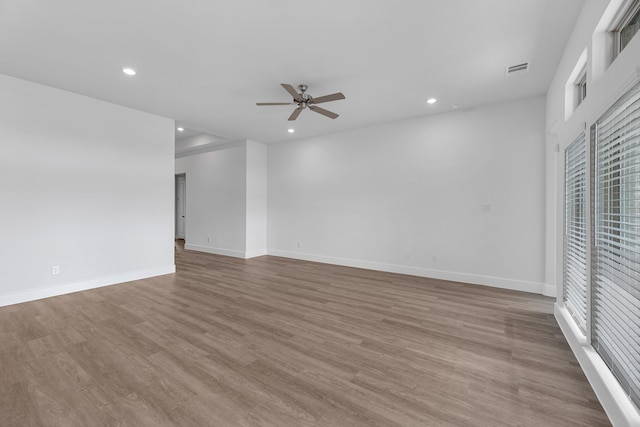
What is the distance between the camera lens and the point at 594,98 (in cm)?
192

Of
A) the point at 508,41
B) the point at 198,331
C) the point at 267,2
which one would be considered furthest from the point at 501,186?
the point at 198,331

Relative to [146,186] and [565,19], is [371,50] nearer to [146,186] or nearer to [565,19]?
[565,19]

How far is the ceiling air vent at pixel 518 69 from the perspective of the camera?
3.16 m

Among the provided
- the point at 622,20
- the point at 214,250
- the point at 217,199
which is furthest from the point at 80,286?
the point at 622,20

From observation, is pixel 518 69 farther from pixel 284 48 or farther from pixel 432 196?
pixel 284 48

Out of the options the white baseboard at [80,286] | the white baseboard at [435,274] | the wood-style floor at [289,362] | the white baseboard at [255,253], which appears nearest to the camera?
the wood-style floor at [289,362]

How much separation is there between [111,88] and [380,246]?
5085mm

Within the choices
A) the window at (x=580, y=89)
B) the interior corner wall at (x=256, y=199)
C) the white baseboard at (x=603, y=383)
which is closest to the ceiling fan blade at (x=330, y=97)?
the window at (x=580, y=89)

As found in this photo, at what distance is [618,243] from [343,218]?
450cm

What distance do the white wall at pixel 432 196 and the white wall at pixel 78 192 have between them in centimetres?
300

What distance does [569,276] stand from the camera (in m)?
2.70

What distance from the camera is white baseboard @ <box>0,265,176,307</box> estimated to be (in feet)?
11.5

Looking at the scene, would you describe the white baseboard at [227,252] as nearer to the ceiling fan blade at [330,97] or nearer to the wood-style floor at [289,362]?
the wood-style floor at [289,362]

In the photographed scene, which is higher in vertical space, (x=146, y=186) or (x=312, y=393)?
(x=146, y=186)
